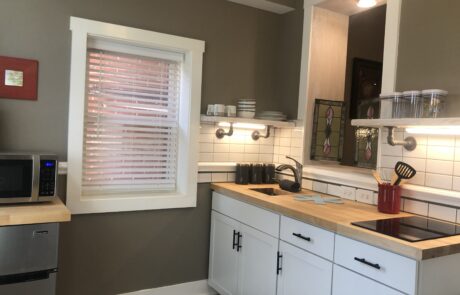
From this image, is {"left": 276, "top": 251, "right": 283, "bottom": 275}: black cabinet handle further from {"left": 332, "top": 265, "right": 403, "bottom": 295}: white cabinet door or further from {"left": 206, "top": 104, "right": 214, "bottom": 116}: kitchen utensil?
{"left": 206, "top": 104, "right": 214, "bottom": 116}: kitchen utensil

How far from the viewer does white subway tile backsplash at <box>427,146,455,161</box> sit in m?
2.13

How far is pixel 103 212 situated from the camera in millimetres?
2705

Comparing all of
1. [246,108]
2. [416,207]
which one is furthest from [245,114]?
[416,207]

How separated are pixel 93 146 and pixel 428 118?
2.16 metres

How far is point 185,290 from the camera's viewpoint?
3.08 meters

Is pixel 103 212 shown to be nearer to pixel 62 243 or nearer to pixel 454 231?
pixel 62 243

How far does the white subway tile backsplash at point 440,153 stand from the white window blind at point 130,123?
181cm

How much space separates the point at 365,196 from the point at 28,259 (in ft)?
6.69

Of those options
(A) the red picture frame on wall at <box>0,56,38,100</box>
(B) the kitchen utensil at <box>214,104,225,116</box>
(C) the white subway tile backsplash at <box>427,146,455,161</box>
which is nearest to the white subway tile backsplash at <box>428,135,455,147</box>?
(C) the white subway tile backsplash at <box>427,146,455,161</box>

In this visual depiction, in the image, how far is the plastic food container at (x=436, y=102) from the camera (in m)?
2.01

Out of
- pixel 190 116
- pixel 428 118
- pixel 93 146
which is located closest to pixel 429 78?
pixel 428 118

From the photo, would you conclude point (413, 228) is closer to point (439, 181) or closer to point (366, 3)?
point (439, 181)

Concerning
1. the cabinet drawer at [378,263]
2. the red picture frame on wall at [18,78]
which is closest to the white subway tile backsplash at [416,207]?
the cabinet drawer at [378,263]

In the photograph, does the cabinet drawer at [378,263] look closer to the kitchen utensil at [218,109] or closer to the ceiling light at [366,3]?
the kitchen utensil at [218,109]
